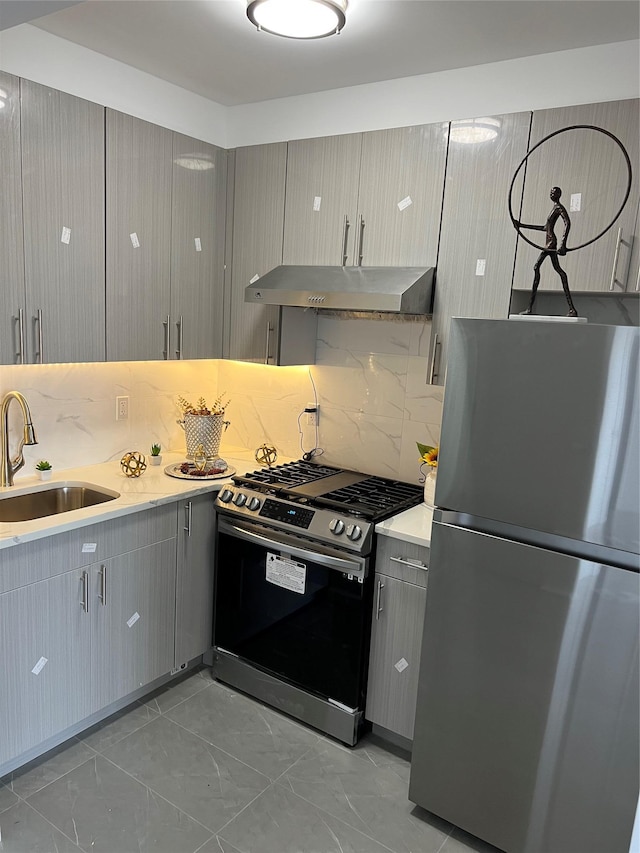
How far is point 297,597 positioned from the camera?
2684 millimetres

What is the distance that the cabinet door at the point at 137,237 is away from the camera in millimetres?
2693

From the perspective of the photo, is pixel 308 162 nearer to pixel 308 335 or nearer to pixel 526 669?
pixel 308 335

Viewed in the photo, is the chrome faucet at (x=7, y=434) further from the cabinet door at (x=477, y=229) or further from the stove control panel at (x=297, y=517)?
the cabinet door at (x=477, y=229)

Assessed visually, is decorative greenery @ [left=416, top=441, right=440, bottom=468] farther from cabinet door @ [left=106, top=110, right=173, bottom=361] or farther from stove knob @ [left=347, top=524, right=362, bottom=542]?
cabinet door @ [left=106, top=110, right=173, bottom=361]

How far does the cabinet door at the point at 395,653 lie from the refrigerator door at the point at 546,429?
59cm

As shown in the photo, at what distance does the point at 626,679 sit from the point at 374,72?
2389mm

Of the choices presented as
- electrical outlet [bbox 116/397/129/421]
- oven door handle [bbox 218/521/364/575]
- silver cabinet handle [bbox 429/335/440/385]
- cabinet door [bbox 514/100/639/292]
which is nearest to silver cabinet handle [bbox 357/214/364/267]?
silver cabinet handle [bbox 429/335/440/385]

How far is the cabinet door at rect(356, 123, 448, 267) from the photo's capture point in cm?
259

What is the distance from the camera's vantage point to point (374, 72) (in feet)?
8.67

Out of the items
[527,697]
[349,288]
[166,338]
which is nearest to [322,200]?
[349,288]

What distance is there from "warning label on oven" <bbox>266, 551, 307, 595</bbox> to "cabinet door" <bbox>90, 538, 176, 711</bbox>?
427 millimetres

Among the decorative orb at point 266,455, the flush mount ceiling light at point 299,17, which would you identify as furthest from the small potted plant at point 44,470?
the flush mount ceiling light at point 299,17

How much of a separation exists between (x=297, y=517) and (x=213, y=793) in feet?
3.41

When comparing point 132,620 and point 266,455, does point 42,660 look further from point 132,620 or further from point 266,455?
point 266,455
